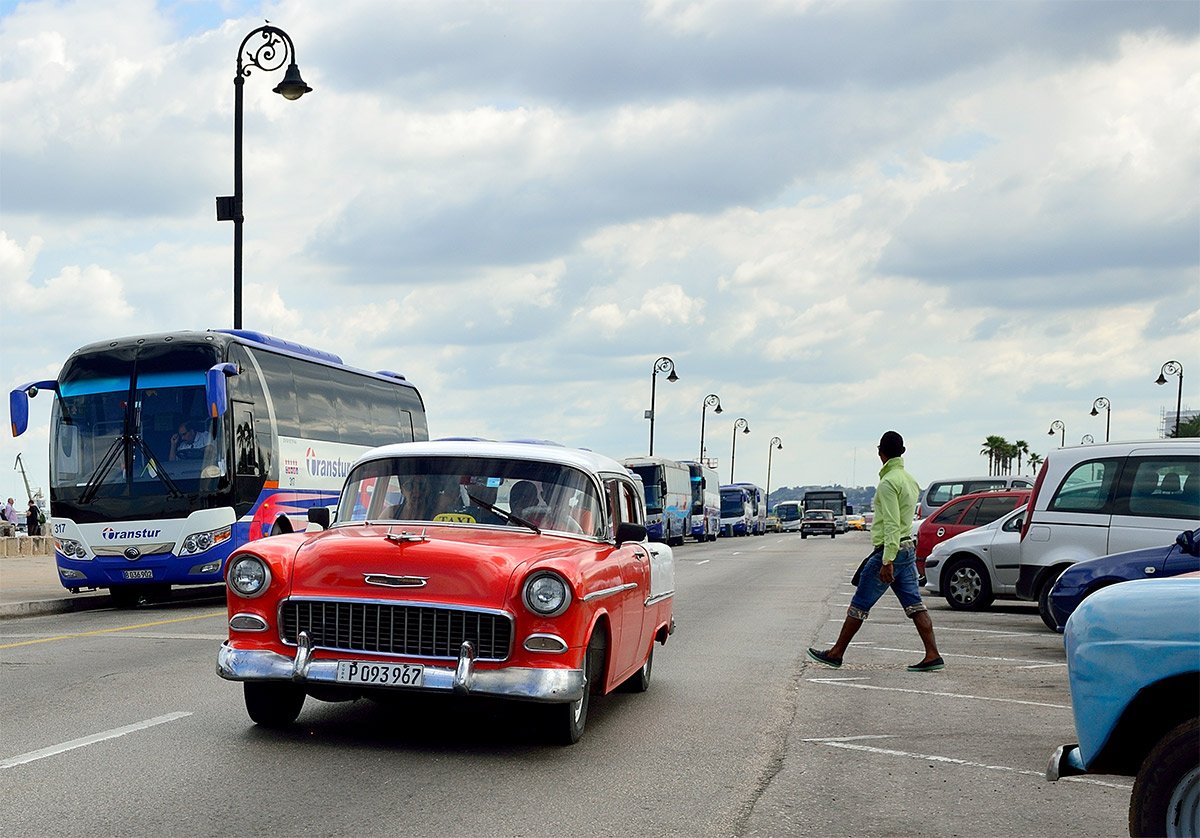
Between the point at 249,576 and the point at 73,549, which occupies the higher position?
the point at 249,576

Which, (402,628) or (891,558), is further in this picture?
(891,558)

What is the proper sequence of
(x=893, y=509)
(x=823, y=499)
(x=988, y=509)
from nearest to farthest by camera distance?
(x=893, y=509), (x=988, y=509), (x=823, y=499)

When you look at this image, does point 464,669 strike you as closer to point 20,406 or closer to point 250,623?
point 250,623

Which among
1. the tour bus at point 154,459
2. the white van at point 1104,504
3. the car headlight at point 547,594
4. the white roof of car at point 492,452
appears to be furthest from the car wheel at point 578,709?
the tour bus at point 154,459

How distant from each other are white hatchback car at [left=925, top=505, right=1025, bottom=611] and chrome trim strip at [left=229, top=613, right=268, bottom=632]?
1378 centimetres

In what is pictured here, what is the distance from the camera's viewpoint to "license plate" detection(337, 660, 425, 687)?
743 cm

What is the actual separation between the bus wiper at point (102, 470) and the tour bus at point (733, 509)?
64.2 metres

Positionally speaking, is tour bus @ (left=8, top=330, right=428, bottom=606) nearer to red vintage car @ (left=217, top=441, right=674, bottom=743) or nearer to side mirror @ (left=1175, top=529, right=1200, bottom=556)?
red vintage car @ (left=217, top=441, right=674, bottom=743)

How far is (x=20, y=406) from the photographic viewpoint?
64.1 ft

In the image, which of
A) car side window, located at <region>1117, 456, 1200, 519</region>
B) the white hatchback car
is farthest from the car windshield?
the white hatchback car

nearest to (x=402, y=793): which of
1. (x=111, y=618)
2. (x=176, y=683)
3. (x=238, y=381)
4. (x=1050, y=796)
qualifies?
(x=1050, y=796)

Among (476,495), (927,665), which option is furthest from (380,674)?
(927,665)

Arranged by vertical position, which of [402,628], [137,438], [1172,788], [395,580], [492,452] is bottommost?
[1172,788]

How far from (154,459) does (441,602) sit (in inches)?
525
